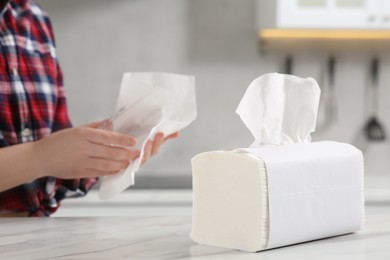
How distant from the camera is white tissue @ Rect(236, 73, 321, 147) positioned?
108 centimetres

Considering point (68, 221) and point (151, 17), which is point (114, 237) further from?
point (151, 17)

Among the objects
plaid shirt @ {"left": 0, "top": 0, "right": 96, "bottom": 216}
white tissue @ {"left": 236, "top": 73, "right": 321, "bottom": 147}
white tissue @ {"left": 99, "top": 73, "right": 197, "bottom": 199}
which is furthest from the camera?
plaid shirt @ {"left": 0, "top": 0, "right": 96, "bottom": 216}

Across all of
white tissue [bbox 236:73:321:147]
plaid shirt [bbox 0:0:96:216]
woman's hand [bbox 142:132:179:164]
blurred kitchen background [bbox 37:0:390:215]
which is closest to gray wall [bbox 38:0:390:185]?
blurred kitchen background [bbox 37:0:390:215]

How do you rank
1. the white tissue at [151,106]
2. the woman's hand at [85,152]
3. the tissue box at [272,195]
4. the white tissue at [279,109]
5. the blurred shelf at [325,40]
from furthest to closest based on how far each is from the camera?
the blurred shelf at [325,40]
the woman's hand at [85,152]
the white tissue at [151,106]
the white tissue at [279,109]
the tissue box at [272,195]

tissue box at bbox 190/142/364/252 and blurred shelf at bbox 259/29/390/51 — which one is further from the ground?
tissue box at bbox 190/142/364/252

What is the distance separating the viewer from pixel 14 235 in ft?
3.80

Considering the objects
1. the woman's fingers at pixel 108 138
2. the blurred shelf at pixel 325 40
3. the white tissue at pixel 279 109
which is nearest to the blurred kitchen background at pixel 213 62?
the blurred shelf at pixel 325 40

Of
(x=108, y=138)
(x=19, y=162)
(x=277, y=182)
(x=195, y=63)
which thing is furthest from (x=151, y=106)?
(x=195, y=63)

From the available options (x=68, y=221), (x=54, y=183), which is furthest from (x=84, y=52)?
(x=68, y=221)

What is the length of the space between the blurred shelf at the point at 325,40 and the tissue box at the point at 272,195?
2.24 metres

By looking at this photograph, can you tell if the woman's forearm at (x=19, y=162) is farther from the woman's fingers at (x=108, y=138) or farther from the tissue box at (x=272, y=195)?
the tissue box at (x=272, y=195)

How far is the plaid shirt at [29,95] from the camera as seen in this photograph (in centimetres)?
173

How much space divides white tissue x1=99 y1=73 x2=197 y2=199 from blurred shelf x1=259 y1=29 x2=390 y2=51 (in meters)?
1.90

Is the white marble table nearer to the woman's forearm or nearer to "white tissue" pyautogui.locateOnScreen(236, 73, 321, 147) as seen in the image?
"white tissue" pyautogui.locateOnScreen(236, 73, 321, 147)
